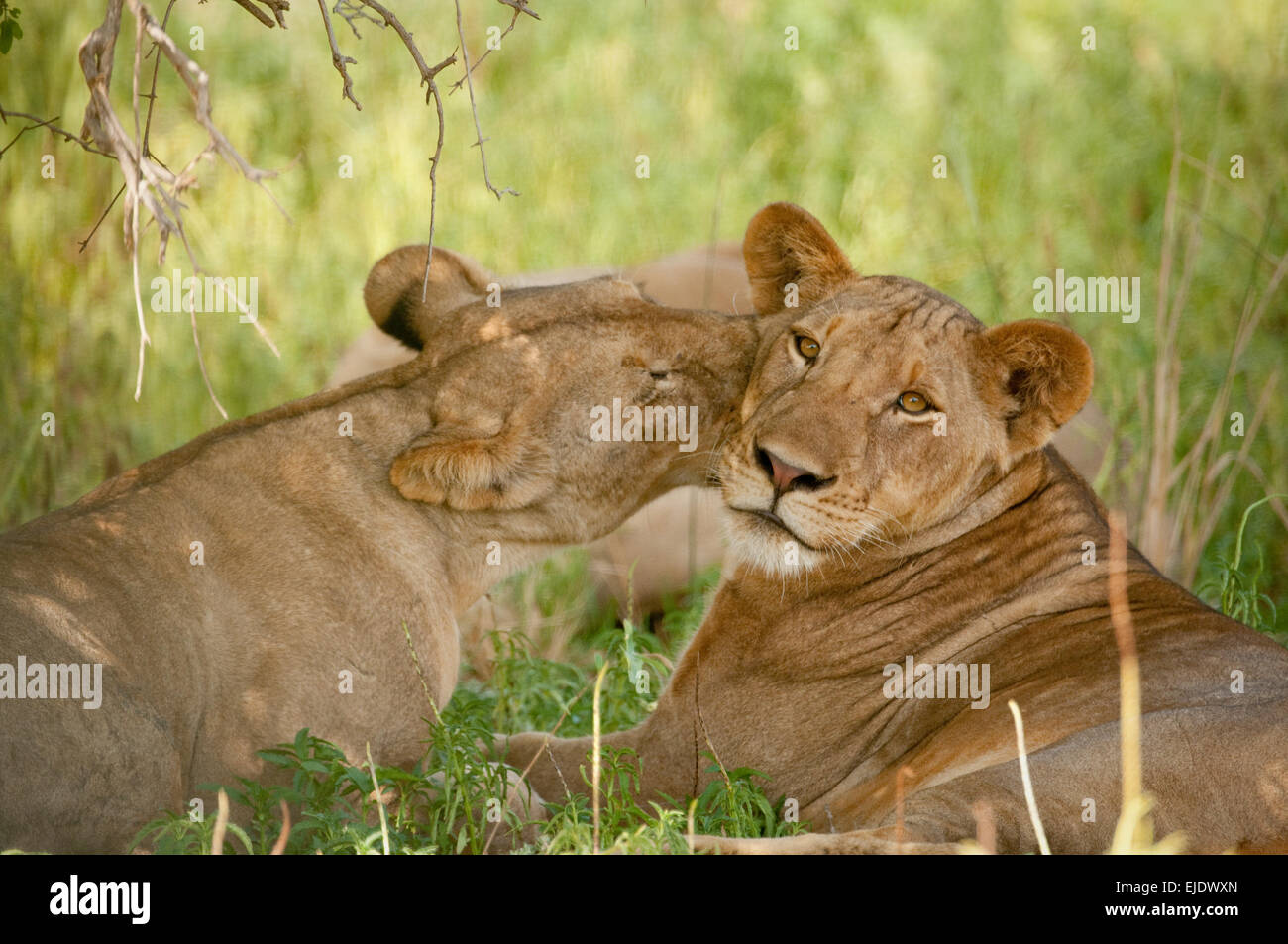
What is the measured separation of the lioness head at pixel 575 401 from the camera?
14.0 ft

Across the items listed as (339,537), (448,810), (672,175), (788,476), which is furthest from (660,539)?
(672,175)

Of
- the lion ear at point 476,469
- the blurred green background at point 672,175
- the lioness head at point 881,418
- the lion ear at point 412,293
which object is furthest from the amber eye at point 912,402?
the blurred green background at point 672,175

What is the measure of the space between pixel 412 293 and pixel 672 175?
15.7 ft

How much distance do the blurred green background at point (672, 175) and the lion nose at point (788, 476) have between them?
2.49 meters

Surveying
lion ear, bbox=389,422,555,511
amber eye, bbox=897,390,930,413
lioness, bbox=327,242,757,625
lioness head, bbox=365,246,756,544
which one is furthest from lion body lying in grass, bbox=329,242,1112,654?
amber eye, bbox=897,390,930,413

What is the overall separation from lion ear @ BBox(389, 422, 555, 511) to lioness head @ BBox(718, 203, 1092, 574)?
539 millimetres

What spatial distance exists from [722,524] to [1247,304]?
2.70m

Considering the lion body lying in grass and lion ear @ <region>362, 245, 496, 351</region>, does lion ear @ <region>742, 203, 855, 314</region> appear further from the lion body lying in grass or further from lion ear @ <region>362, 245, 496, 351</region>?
the lion body lying in grass

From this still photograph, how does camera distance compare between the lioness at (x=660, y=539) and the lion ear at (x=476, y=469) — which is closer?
the lion ear at (x=476, y=469)

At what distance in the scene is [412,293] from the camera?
459 centimetres

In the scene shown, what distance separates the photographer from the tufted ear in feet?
13.1

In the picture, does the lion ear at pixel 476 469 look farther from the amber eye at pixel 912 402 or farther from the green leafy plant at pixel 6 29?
the green leafy plant at pixel 6 29

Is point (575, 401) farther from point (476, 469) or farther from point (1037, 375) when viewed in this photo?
point (1037, 375)
